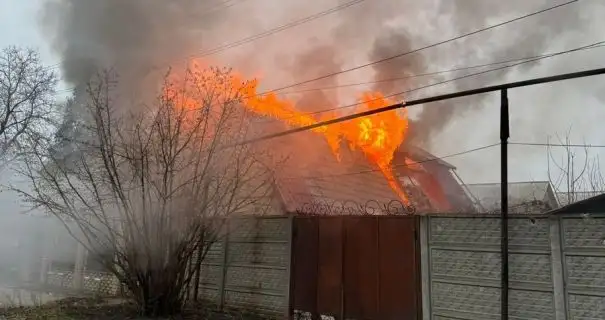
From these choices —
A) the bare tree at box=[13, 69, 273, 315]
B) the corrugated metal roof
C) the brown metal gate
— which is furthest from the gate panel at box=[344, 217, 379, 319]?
the corrugated metal roof

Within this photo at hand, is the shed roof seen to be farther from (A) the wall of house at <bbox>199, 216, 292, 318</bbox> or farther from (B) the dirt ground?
(B) the dirt ground

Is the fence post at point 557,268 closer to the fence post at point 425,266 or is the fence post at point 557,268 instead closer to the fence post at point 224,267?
the fence post at point 425,266

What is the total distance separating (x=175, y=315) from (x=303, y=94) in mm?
6305

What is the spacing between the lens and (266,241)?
24.7ft

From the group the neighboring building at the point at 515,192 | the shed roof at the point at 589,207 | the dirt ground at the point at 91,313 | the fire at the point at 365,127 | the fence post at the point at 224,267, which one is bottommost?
the dirt ground at the point at 91,313

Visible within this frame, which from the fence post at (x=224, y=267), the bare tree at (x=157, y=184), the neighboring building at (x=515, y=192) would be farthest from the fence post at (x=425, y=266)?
the neighboring building at (x=515, y=192)

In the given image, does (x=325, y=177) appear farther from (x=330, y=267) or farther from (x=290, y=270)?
(x=330, y=267)

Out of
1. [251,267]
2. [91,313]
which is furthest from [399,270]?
[91,313]

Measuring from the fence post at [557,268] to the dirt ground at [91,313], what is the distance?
166 inches

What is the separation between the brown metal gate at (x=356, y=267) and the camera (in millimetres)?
5973

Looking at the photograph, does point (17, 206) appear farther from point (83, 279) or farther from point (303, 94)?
point (303, 94)

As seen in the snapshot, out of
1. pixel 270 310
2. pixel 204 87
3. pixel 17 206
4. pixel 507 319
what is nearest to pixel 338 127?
pixel 204 87

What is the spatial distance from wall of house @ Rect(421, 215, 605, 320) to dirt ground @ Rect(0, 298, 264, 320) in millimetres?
3052

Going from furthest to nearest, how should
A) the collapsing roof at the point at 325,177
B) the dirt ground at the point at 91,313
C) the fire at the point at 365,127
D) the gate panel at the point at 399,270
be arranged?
the fire at the point at 365,127 → the collapsing roof at the point at 325,177 → the dirt ground at the point at 91,313 → the gate panel at the point at 399,270
